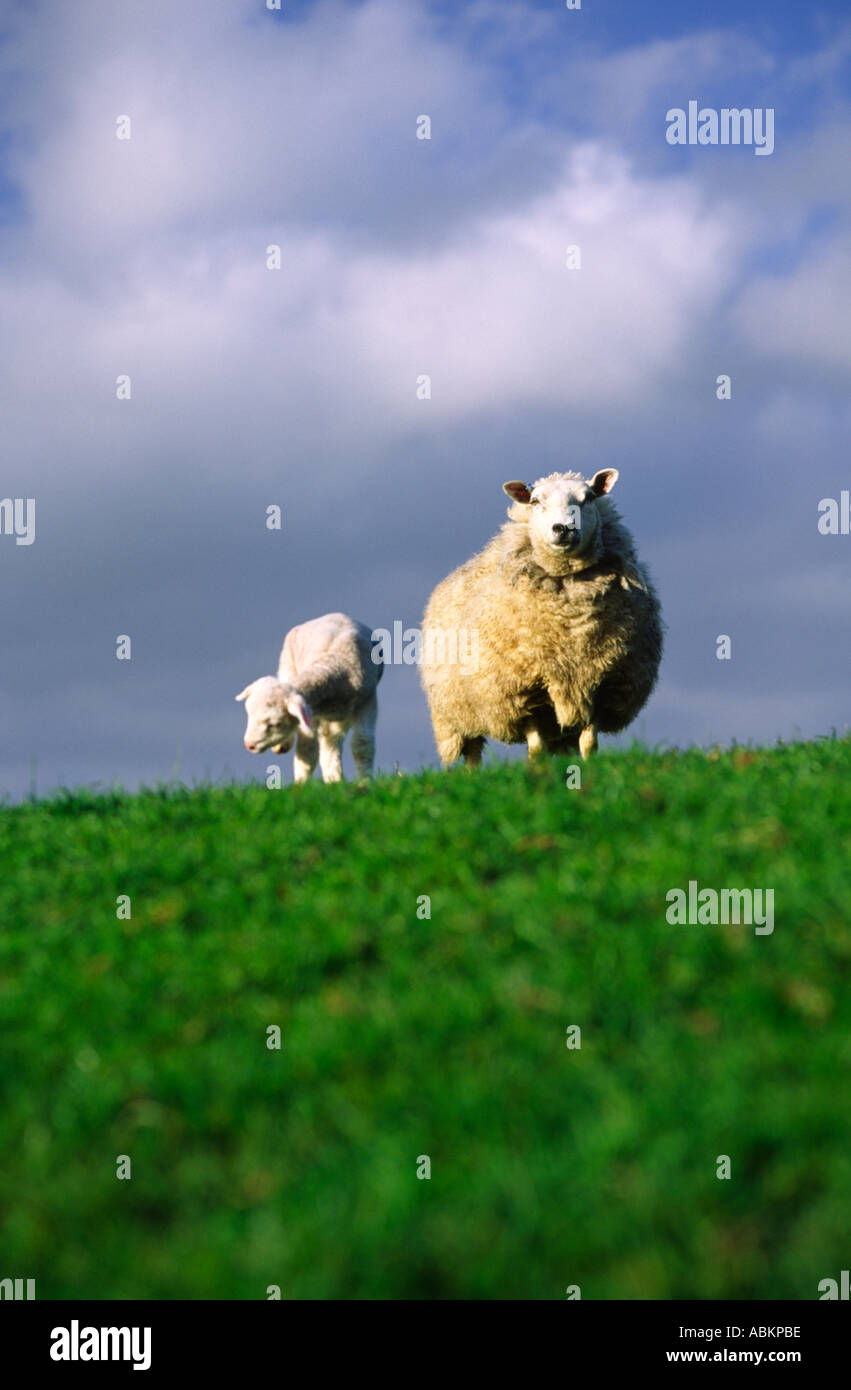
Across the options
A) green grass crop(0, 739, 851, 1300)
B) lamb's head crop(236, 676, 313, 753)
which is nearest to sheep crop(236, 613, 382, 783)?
lamb's head crop(236, 676, 313, 753)

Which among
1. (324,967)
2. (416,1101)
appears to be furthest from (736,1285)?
(324,967)

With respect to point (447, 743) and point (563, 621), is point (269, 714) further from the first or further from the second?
point (447, 743)

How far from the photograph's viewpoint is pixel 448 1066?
185 inches

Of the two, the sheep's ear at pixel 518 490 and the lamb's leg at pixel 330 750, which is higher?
the sheep's ear at pixel 518 490

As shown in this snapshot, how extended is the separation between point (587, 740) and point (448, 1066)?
9.00 meters

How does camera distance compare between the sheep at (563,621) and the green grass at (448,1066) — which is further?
the sheep at (563,621)

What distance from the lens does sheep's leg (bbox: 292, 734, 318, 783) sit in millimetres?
13656

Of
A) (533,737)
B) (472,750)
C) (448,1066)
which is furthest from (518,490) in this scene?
(448,1066)

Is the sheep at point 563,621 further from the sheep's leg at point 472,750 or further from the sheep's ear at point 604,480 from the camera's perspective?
the sheep's leg at point 472,750

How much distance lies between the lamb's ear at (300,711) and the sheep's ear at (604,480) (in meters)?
4.19

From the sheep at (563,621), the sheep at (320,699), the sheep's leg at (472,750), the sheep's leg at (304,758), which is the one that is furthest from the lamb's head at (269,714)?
the sheep's leg at (472,750)

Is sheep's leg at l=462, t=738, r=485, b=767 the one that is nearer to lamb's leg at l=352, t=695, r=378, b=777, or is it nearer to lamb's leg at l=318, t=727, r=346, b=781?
lamb's leg at l=352, t=695, r=378, b=777

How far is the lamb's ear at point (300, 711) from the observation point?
39.2ft

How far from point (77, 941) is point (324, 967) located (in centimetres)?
175
